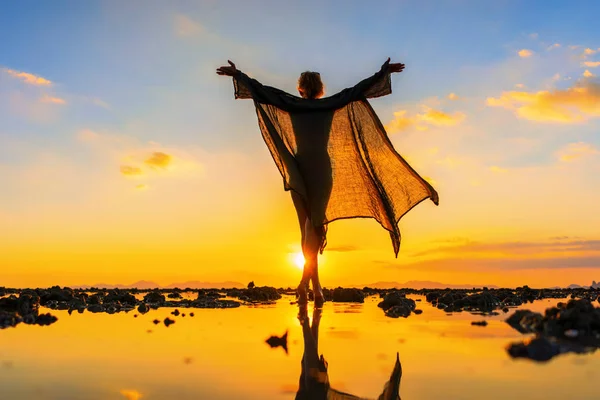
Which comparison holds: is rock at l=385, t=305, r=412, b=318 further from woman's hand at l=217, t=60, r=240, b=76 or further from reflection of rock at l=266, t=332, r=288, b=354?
woman's hand at l=217, t=60, r=240, b=76

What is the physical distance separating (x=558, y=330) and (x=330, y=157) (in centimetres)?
586

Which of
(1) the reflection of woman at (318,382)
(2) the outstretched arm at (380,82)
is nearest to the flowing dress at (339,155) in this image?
(2) the outstretched arm at (380,82)

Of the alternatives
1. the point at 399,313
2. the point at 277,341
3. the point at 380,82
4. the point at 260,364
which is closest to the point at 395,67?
the point at 380,82

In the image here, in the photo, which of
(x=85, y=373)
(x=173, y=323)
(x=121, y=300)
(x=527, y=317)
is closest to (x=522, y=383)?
(x=85, y=373)

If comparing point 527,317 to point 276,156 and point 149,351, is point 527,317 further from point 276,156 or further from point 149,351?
point 276,156

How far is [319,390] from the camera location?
237cm

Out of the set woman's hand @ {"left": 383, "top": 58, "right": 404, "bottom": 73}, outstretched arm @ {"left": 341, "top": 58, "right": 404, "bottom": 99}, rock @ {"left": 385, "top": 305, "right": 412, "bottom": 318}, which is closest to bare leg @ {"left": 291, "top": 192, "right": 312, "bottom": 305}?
outstretched arm @ {"left": 341, "top": 58, "right": 404, "bottom": 99}

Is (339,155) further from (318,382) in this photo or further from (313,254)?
(318,382)

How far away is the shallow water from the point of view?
2.34 meters

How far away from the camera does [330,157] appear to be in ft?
31.5

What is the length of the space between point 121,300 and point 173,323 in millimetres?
4179

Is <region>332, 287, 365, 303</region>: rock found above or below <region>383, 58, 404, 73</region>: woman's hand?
below

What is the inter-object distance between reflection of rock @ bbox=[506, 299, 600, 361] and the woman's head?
16.9 feet

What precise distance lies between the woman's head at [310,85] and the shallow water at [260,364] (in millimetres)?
4984
